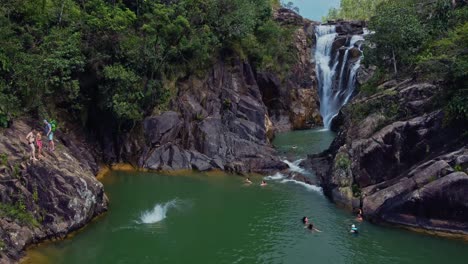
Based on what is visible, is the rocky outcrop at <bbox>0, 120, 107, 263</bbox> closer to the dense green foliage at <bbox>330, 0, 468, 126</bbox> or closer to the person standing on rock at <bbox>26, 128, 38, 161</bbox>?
the person standing on rock at <bbox>26, 128, 38, 161</bbox>

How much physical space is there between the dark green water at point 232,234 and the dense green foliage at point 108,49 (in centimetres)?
823

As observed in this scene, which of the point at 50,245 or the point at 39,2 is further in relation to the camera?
the point at 39,2

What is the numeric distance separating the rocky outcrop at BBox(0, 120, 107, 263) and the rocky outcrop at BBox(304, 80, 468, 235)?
16.6 m

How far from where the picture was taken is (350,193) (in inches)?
1155

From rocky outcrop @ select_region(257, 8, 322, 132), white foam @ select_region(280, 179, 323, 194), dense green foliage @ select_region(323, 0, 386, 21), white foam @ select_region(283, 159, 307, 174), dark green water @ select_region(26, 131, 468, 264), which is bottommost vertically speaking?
dark green water @ select_region(26, 131, 468, 264)

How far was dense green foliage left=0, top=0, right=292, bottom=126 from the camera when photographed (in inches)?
1157

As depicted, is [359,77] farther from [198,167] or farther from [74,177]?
[74,177]

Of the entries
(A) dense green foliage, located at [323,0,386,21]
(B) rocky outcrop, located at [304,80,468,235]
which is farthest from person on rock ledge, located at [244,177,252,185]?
(A) dense green foliage, located at [323,0,386,21]

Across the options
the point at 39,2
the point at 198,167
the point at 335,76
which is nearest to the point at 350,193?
the point at 198,167

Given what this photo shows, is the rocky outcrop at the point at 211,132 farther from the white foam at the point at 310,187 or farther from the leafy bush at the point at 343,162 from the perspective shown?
the leafy bush at the point at 343,162

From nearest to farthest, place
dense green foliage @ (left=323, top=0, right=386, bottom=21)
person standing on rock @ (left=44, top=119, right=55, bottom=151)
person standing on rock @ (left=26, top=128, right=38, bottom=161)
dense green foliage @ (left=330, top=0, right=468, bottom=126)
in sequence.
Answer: person standing on rock @ (left=26, top=128, right=38, bottom=161) < person standing on rock @ (left=44, top=119, right=55, bottom=151) < dense green foliage @ (left=330, top=0, right=468, bottom=126) < dense green foliage @ (left=323, top=0, right=386, bottom=21)

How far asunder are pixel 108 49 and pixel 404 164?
1010 inches

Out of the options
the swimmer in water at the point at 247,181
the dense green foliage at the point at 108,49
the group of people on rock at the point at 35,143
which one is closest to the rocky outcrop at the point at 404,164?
the swimmer in water at the point at 247,181

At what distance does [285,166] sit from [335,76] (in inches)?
1133
